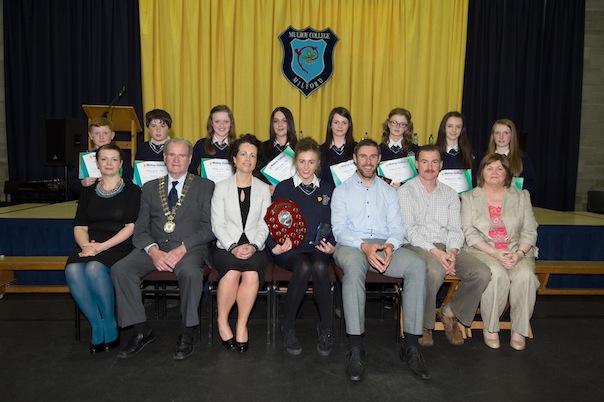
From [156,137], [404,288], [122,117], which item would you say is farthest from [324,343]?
[122,117]

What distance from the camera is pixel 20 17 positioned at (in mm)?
7004

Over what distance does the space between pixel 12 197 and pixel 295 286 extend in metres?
6.29

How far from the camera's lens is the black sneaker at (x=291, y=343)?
115 inches

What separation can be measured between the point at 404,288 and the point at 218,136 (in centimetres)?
210

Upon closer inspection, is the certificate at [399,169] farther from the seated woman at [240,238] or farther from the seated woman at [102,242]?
the seated woman at [102,242]

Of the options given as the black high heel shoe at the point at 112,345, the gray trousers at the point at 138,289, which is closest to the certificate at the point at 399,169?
the gray trousers at the point at 138,289

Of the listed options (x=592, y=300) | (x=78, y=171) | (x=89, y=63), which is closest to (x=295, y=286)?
(x=78, y=171)

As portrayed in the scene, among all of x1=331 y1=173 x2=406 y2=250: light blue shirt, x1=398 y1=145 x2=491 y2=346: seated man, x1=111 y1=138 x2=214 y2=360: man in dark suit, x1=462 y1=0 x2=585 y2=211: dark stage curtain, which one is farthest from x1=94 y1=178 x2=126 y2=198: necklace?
x1=462 y1=0 x2=585 y2=211: dark stage curtain

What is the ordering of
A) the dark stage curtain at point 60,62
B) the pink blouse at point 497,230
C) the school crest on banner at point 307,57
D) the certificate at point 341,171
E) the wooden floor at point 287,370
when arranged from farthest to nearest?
1. the school crest on banner at point 307,57
2. the dark stage curtain at point 60,62
3. the certificate at point 341,171
4. the pink blouse at point 497,230
5. the wooden floor at point 287,370

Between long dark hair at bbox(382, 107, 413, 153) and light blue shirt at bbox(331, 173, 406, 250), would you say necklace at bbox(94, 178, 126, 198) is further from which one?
long dark hair at bbox(382, 107, 413, 153)

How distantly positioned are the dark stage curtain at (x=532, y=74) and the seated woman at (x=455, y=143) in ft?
14.4

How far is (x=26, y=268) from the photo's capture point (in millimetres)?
3793

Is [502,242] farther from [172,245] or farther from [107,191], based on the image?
[107,191]

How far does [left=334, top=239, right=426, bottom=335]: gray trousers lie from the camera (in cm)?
278
